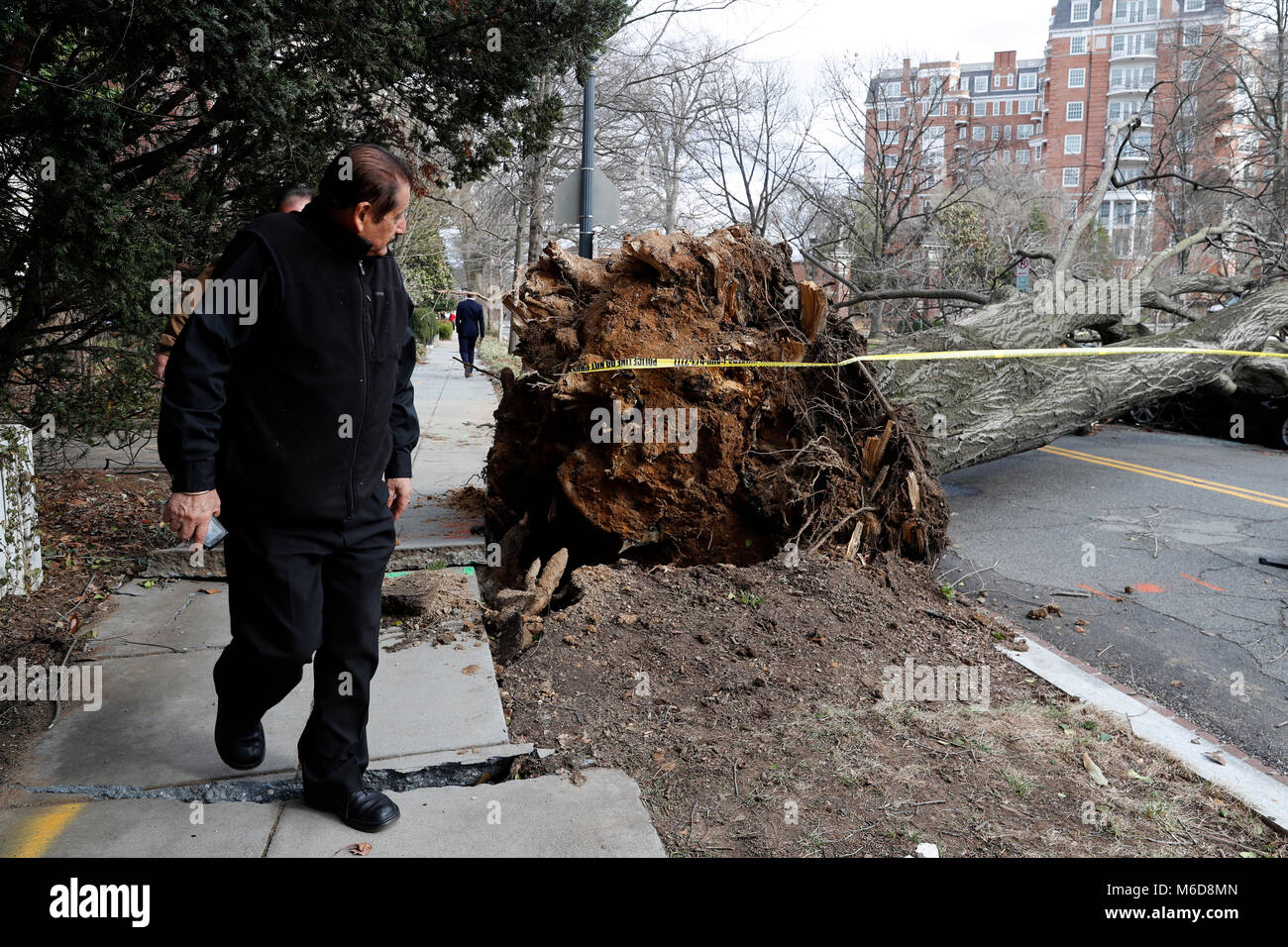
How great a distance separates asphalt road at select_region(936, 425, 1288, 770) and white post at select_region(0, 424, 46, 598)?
542cm

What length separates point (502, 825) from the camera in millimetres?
2662

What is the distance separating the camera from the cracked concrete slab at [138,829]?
249 cm

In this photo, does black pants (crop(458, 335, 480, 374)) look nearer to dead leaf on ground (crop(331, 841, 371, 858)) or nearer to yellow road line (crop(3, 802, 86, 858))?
yellow road line (crop(3, 802, 86, 858))

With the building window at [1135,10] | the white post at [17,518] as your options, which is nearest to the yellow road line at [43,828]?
the white post at [17,518]

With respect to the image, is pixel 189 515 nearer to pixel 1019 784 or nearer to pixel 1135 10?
pixel 1019 784

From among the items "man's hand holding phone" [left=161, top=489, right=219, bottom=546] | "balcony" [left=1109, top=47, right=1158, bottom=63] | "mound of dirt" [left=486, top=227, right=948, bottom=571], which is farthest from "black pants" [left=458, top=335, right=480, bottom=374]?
"balcony" [left=1109, top=47, right=1158, bottom=63]

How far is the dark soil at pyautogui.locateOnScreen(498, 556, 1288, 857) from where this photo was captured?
2.76 metres

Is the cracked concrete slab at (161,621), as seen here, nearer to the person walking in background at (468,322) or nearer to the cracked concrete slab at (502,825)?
the cracked concrete slab at (502,825)

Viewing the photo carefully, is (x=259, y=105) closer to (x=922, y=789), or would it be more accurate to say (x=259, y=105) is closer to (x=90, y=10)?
(x=90, y=10)

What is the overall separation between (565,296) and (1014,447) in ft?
15.6

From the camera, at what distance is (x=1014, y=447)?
8055 mm

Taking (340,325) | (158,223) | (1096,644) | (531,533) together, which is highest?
(158,223)

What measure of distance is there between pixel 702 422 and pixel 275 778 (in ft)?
9.21

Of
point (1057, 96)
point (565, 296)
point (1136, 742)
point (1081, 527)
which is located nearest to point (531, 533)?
point (565, 296)
